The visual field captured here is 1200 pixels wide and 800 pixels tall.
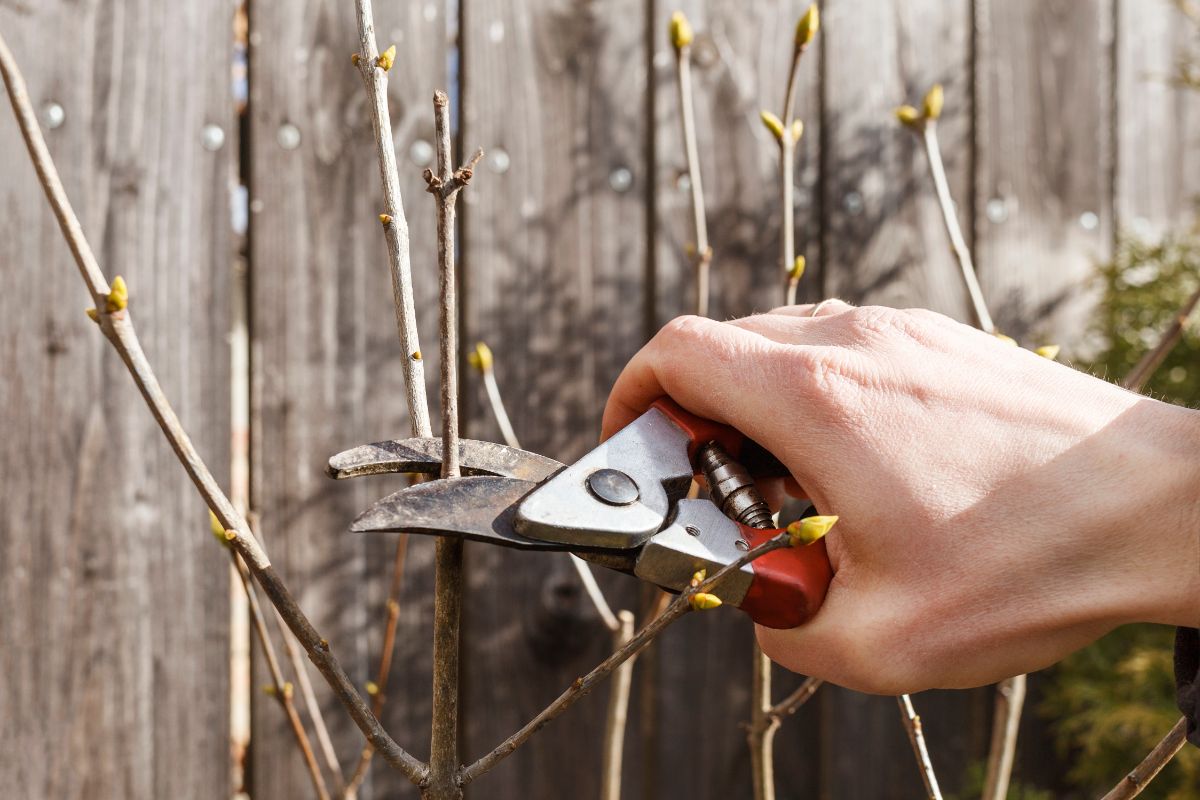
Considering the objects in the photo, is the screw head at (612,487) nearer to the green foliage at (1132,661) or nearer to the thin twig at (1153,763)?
the thin twig at (1153,763)

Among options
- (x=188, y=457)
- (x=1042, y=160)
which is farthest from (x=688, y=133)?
(x=1042, y=160)

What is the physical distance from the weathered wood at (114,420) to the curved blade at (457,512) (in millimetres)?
982

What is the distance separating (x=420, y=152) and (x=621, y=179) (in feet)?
1.26

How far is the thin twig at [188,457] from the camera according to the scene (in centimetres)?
72

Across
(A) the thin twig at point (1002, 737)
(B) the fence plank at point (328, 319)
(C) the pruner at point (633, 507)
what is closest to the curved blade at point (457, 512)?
(C) the pruner at point (633, 507)

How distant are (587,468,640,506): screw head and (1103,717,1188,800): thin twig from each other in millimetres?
519

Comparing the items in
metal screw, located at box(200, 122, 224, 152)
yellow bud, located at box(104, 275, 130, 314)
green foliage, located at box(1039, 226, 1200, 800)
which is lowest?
green foliage, located at box(1039, 226, 1200, 800)

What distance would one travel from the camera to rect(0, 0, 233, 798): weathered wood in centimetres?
159

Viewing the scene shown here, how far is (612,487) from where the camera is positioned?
90 cm

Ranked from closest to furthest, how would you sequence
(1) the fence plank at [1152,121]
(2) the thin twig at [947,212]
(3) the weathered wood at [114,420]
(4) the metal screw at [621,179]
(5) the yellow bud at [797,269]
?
(5) the yellow bud at [797,269]
(2) the thin twig at [947,212]
(3) the weathered wood at [114,420]
(4) the metal screw at [621,179]
(1) the fence plank at [1152,121]

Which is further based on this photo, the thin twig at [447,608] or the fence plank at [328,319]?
the fence plank at [328,319]

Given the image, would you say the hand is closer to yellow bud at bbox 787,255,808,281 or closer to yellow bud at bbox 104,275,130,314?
yellow bud at bbox 787,255,808,281

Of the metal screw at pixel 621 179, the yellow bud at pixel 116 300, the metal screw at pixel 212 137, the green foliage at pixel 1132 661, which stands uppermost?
Answer: the metal screw at pixel 212 137

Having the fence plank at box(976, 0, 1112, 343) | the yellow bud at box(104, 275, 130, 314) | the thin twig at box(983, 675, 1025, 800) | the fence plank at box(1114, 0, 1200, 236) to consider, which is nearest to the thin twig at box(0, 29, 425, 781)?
the yellow bud at box(104, 275, 130, 314)
